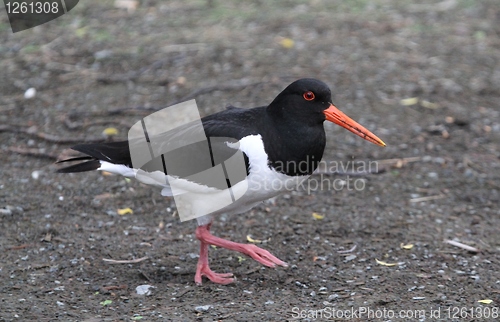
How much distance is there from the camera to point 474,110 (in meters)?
8.13

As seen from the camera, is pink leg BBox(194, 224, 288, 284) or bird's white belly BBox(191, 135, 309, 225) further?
pink leg BBox(194, 224, 288, 284)

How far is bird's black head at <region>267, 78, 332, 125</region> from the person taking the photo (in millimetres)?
4996

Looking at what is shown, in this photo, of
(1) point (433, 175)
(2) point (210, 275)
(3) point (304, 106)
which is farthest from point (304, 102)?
(1) point (433, 175)

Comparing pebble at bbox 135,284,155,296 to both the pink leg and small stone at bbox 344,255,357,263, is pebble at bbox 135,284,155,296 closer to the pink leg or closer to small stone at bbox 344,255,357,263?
the pink leg

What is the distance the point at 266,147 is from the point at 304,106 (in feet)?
1.48

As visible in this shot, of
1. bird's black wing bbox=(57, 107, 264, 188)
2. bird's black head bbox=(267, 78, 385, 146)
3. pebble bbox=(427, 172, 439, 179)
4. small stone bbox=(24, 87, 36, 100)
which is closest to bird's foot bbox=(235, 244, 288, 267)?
bird's black wing bbox=(57, 107, 264, 188)

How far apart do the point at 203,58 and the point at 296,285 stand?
4.78 m

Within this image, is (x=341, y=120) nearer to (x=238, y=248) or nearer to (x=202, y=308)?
(x=238, y=248)

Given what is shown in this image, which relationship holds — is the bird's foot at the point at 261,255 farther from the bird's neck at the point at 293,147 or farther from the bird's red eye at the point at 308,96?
the bird's red eye at the point at 308,96

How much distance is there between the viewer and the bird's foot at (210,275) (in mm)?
5051

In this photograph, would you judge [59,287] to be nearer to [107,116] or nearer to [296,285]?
[296,285]

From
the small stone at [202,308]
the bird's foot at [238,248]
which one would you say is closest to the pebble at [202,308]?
the small stone at [202,308]

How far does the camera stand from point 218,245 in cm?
516

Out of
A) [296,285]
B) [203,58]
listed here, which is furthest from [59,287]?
[203,58]
